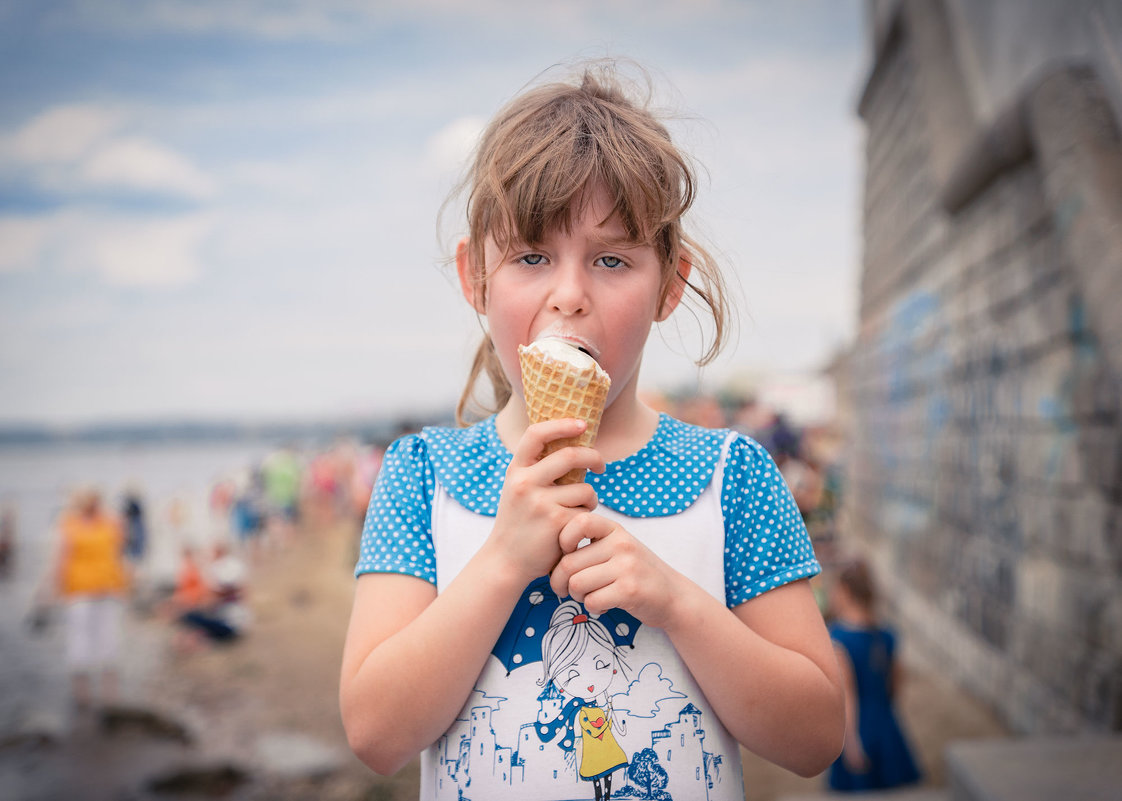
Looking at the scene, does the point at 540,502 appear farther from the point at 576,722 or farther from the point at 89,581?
the point at 89,581

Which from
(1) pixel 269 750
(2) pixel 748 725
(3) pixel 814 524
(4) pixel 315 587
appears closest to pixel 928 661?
(3) pixel 814 524

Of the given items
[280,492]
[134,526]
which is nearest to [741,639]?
[134,526]

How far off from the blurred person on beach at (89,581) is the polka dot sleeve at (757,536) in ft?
25.1

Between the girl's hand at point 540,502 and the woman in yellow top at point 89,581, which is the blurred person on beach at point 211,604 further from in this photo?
the girl's hand at point 540,502

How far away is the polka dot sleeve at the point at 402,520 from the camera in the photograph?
1.18 meters

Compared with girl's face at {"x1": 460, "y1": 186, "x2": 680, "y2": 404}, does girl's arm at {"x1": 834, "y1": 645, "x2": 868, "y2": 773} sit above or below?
below

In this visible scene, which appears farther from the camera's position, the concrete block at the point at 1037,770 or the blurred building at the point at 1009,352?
the blurred building at the point at 1009,352

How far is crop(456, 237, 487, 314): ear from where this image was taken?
128cm

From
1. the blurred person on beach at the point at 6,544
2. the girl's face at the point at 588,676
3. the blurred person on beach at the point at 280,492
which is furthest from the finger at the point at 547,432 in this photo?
the blurred person on beach at the point at 6,544

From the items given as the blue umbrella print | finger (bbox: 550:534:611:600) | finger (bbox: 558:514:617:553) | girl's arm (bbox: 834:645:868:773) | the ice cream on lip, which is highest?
the ice cream on lip

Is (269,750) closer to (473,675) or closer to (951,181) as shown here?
(473,675)

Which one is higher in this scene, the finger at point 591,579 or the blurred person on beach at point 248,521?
the blurred person on beach at point 248,521

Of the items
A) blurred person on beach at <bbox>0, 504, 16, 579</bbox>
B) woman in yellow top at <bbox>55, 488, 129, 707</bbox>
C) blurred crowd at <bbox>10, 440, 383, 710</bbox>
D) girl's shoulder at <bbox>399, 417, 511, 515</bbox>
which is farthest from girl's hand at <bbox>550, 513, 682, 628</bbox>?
blurred person on beach at <bbox>0, 504, 16, 579</bbox>

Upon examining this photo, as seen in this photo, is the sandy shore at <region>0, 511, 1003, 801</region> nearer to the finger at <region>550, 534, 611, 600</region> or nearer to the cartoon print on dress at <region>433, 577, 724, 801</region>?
the cartoon print on dress at <region>433, 577, 724, 801</region>
